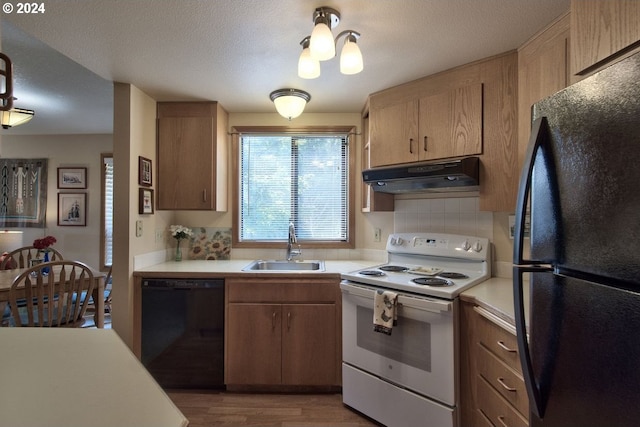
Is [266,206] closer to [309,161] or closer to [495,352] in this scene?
[309,161]

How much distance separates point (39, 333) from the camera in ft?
3.21

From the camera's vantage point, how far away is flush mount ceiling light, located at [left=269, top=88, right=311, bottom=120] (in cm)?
215

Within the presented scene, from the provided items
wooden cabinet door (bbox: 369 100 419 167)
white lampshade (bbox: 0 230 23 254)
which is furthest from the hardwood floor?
white lampshade (bbox: 0 230 23 254)

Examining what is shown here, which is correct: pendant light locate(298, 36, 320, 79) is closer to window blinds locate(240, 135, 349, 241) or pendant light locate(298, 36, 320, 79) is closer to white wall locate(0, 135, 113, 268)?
window blinds locate(240, 135, 349, 241)

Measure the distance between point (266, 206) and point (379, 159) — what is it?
3.77 ft

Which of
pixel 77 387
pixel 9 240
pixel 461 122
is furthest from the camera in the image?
pixel 9 240

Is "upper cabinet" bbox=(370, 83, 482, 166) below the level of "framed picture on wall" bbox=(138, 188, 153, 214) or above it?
above

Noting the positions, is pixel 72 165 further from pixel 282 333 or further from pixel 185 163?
pixel 282 333

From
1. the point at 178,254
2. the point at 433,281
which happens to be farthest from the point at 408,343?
the point at 178,254

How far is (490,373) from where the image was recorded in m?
1.37

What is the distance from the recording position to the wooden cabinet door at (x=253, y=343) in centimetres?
211

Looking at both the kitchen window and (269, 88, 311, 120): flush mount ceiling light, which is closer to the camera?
(269, 88, 311, 120): flush mount ceiling light

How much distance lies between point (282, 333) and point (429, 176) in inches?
57.4

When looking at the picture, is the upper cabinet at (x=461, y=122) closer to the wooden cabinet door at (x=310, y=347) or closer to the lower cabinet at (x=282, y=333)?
the lower cabinet at (x=282, y=333)
